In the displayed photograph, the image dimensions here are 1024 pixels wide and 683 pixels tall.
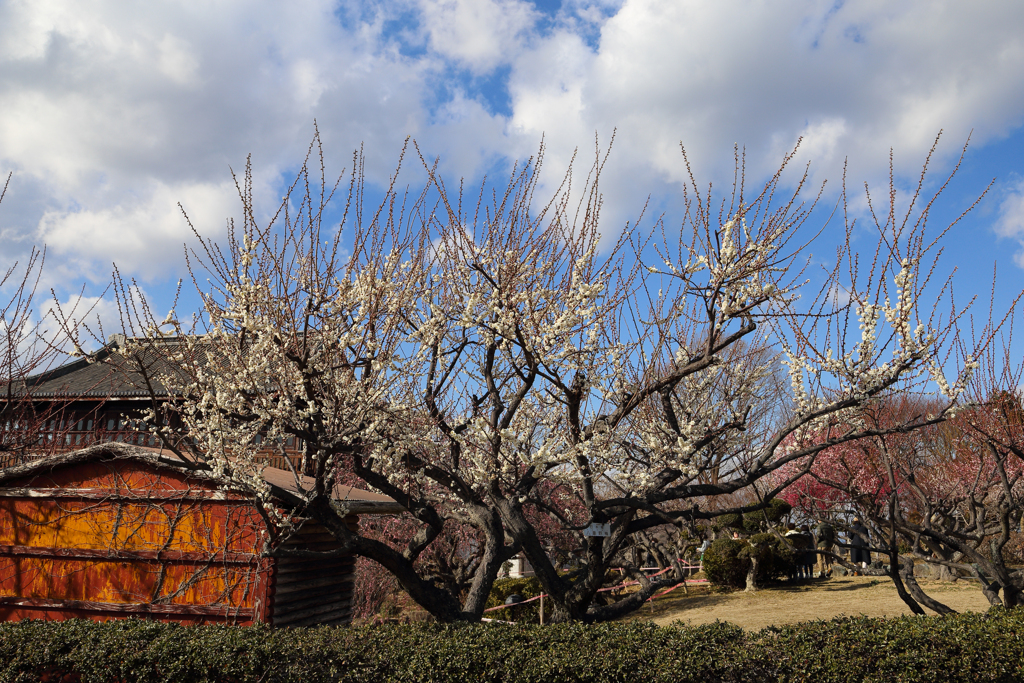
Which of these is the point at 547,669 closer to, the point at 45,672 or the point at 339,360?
the point at 339,360

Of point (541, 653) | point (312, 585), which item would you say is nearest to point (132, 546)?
point (312, 585)

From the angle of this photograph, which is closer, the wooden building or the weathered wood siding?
the wooden building

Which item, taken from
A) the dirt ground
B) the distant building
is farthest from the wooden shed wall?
the dirt ground

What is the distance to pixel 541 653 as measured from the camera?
5375mm

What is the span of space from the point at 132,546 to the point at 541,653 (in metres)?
6.19

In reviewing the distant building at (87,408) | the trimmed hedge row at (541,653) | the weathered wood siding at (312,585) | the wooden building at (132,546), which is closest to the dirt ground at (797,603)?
the weathered wood siding at (312,585)

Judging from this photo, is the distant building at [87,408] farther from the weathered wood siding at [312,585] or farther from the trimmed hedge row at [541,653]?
the trimmed hedge row at [541,653]

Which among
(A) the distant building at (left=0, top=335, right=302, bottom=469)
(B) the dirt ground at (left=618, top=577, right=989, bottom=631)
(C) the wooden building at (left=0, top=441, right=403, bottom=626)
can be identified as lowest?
(B) the dirt ground at (left=618, top=577, right=989, bottom=631)

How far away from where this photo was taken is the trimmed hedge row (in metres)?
5.24

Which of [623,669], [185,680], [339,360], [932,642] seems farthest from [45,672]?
[932,642]

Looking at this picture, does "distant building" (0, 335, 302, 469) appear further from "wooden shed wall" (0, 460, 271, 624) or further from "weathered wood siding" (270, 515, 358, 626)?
"weathered wood siding" (270, 515, 358, 626)

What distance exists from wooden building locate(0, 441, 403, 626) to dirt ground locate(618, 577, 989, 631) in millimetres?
8439

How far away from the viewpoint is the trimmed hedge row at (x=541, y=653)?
17.2 ft

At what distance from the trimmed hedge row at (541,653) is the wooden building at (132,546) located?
2.09 meters
